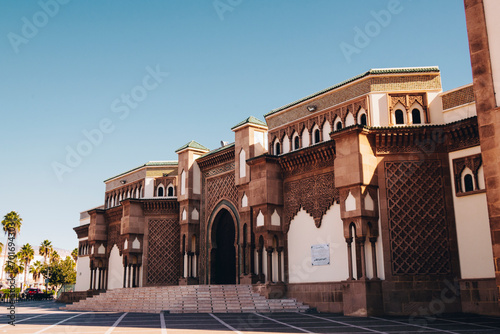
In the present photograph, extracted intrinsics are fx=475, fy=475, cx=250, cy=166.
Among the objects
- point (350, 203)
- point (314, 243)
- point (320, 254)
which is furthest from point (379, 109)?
point (320, 254)

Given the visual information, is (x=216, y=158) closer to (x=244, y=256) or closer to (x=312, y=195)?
(x=244, y=256)

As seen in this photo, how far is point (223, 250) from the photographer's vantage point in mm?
22109

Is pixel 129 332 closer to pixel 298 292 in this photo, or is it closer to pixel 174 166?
pixel 298 292

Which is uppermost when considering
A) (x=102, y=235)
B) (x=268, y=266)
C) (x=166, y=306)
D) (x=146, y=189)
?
(x=146, y=189)

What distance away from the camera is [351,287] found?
569 inches

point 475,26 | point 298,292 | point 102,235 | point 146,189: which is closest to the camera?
point 475,26

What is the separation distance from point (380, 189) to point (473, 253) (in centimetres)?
321

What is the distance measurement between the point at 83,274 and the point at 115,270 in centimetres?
597

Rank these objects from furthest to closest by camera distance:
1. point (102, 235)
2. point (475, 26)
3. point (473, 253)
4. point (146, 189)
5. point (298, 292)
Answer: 1. point (102, 235)
2. point (146, 189)
3. point (298, 292)
4. point (473, 253)
5. point (475, 26)

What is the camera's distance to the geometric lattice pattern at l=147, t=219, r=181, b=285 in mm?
23891

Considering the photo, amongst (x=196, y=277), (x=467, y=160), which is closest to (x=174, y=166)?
(x=196, y=277)

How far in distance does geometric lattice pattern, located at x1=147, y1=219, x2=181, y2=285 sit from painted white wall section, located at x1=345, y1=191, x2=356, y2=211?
11636mm

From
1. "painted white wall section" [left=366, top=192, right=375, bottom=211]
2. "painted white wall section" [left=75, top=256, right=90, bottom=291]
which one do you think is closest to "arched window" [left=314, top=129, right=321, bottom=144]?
"painted white wall section" [left=366, top=192, right=375, bottom=211]

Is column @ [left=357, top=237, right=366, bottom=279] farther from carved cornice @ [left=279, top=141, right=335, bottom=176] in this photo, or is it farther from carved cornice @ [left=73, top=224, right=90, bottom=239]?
carved cornice @ [left=73, top=224, right=90, bottom=239]
